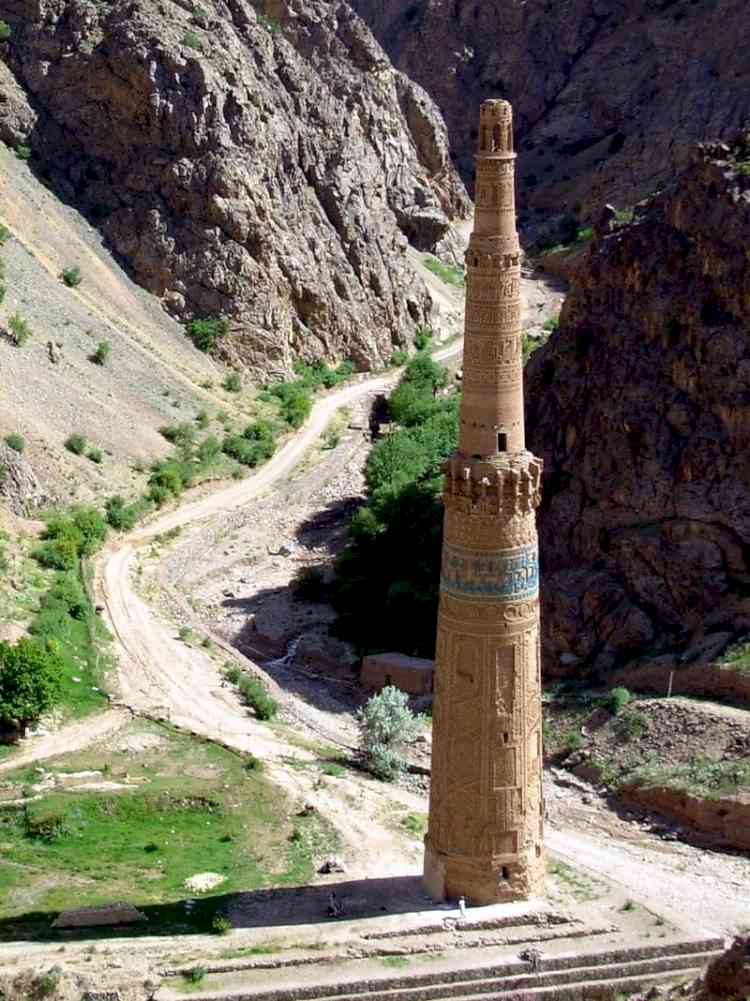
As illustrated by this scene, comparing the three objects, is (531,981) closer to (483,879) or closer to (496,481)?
(483,879)

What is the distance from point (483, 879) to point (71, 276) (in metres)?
43.1

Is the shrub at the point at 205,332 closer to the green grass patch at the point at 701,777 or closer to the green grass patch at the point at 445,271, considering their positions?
the green grass patch at the point at 445,271

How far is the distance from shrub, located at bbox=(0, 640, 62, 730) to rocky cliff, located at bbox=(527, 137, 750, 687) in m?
13.4

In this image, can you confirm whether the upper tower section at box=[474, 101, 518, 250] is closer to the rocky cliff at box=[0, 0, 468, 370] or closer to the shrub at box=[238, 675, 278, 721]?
the shrub at box=[238, 675, 278, 721]

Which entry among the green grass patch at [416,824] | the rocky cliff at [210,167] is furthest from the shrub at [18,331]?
the green grass patch at [416,824]

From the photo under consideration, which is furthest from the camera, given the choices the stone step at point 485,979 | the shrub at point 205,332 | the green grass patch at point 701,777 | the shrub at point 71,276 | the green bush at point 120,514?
the shrub at point 205,332

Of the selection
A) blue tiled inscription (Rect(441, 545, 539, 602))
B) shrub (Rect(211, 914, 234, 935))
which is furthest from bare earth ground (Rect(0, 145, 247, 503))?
blue tiled inscription (Rect(441, 545, 539, 602))

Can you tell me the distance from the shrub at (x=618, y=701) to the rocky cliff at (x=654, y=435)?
1.33 meters

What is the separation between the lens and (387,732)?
41875 mm

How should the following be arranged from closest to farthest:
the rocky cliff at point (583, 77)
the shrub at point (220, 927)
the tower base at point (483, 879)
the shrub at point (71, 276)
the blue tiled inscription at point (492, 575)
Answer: the blue tiled inscription at point (492, 575) → the shrub at point (220, 927) → the tower base at point (483, 879) → the shrub at point (71, 276) → the rocky cliff at point (583, 77)

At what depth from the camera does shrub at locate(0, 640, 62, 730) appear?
134 feet

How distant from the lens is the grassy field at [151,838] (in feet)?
107

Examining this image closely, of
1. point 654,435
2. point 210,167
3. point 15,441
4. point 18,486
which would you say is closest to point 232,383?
point 210,167

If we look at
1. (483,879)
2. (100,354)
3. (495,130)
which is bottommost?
(483,879)
